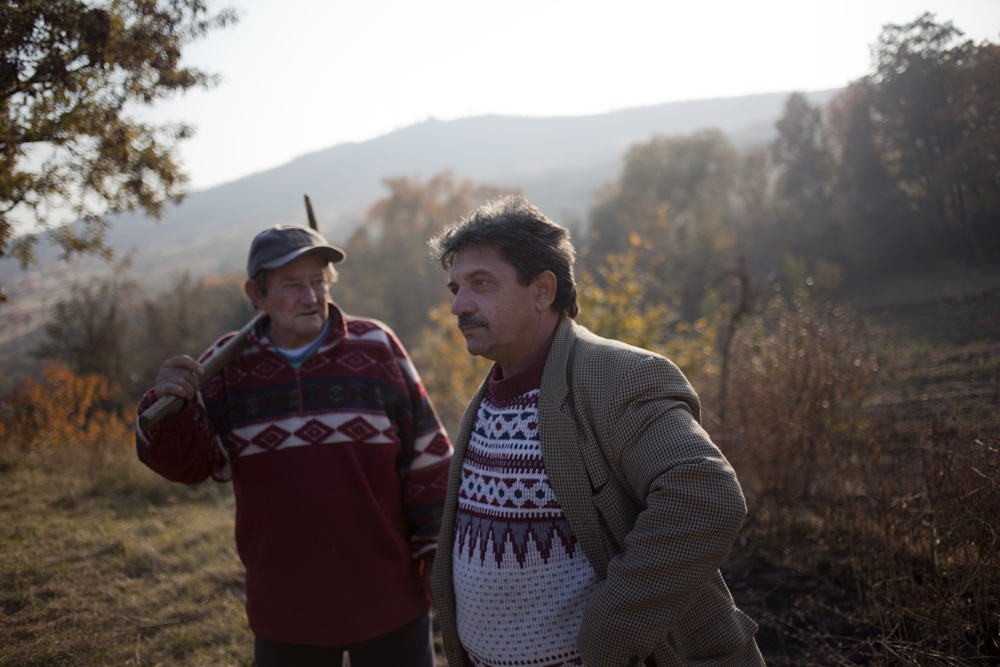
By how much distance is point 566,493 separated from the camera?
1.50 meters

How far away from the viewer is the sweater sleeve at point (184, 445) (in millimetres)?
1982

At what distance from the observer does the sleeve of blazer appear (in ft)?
4.20

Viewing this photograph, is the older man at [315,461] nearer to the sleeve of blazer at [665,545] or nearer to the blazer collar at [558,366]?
the blazer collar at [558,366]

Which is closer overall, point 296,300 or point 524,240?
point 524,240

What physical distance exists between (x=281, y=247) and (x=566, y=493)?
1.43 m

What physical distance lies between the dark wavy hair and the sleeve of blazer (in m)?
0.64

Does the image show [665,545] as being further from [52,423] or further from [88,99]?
[52,423]

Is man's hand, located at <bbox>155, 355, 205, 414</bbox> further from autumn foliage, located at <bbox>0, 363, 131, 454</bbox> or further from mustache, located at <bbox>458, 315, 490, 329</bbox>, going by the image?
autumn foliage, located at <bbox>0, 363, 131, 454</bbox>

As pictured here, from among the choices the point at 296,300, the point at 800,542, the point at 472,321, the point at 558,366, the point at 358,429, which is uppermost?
the point at 296,300

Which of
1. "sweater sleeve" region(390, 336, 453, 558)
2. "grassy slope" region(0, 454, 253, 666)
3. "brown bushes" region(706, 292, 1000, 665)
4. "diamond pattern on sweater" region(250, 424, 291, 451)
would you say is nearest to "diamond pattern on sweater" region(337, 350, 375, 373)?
"sweater sleeve" region(390, 336, 453, 558)

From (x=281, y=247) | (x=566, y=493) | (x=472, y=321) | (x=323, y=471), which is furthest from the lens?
(x=281, y=247)

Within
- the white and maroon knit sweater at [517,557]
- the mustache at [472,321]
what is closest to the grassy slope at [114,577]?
the white and maroon knit sweater at [517,557]

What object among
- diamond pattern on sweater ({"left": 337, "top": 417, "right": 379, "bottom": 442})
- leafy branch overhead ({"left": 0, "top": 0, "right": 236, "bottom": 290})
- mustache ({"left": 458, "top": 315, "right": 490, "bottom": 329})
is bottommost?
diamond pattern on sweater ({"left": 337, "top": 417, "right": 379, "bottom": 442})

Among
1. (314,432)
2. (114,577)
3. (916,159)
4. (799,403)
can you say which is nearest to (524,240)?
(314,432)
